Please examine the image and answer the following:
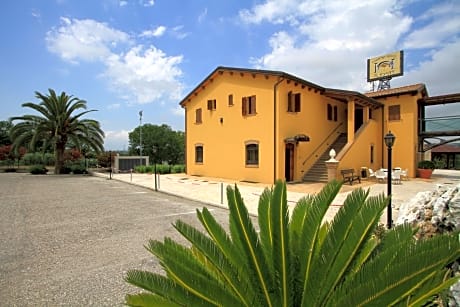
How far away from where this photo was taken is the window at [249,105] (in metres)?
17.4

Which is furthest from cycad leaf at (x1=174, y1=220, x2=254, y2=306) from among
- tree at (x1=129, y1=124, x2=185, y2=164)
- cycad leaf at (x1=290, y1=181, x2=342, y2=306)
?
tree at (x1=129, y1=124, x2=185, y2=164)

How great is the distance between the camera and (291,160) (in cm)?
1725

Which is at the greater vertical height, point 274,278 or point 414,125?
point 414,125

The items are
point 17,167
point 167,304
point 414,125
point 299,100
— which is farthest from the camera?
point 17,167

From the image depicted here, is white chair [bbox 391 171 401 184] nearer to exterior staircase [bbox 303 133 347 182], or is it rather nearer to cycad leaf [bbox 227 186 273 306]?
exterior staircase [bbox 303 133 347 182]

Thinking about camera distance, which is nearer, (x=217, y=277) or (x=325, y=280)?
(x=325, y=280)

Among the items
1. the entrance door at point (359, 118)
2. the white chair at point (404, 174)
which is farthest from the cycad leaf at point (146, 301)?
the entrance door at point (359, 118)

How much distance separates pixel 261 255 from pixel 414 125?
21.5 metres

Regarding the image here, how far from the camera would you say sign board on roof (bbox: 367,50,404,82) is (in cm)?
2386

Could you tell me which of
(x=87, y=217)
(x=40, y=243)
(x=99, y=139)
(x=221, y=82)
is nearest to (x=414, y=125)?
(x=221, y=82)

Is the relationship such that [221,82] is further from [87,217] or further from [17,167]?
[17,167]

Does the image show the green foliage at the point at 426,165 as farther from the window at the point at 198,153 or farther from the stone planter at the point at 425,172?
the window at the point at 198,153

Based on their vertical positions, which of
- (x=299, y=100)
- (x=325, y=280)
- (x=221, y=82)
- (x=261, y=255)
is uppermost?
(x=221, y=82)

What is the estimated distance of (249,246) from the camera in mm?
2105
